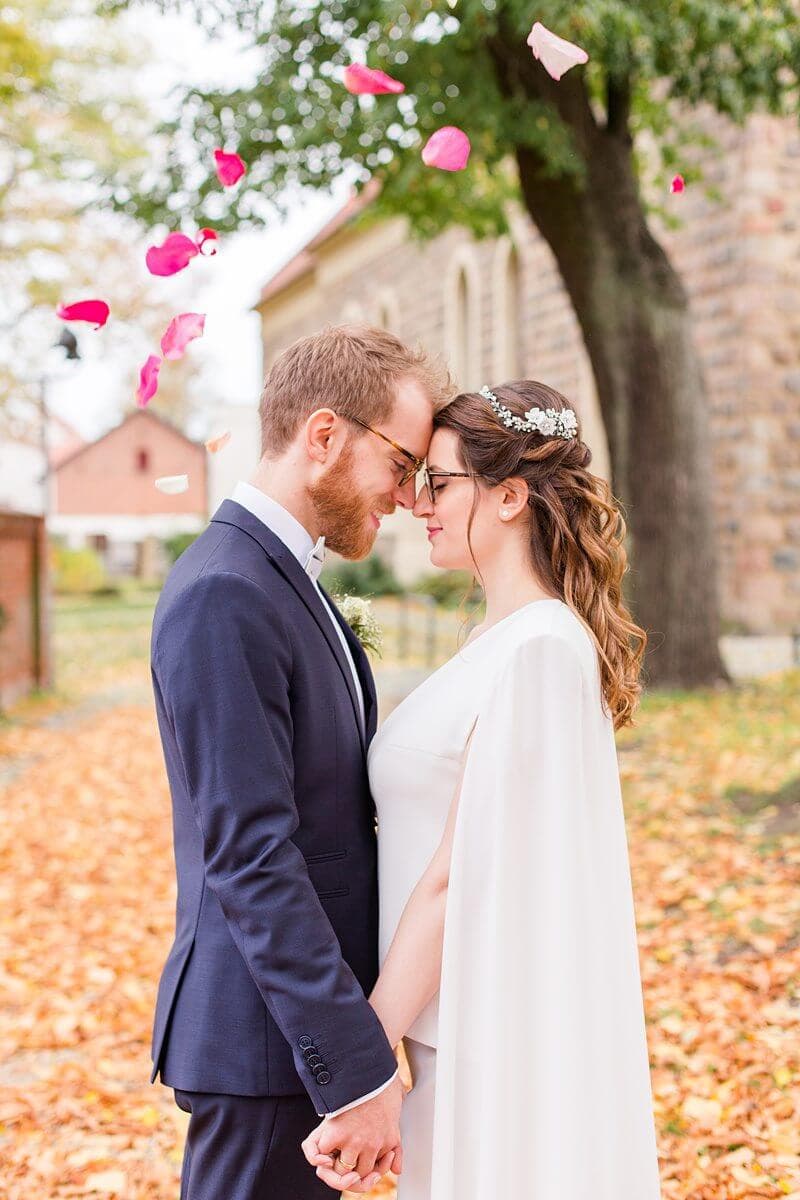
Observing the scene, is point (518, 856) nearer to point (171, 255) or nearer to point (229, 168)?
point (171, 255)

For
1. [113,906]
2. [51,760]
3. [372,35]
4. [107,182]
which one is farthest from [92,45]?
[113,906]

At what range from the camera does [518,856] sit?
7.06 feet

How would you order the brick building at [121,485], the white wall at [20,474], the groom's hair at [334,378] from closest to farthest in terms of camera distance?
the groom's hair at [334,378] < the white wall at [20,474] < the brick building at [121,485]

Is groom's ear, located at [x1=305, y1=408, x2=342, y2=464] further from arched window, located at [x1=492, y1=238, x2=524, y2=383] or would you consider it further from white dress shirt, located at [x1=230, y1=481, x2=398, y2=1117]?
arched window, located at [x1=492, y1=238, x2=524, y2=383]

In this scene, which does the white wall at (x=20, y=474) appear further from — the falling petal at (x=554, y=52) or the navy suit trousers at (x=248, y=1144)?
the navy suit trousers at (x=248, y=1144)

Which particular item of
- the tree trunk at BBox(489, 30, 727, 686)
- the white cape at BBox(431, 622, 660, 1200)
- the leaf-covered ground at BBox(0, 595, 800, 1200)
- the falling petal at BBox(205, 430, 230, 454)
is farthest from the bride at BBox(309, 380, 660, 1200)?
the tree trunk at BBox(489, 30, 727, 686)

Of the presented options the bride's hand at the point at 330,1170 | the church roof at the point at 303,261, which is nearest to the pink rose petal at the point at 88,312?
the bride's hand at the point at 330,1170

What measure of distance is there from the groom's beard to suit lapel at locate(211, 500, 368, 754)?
10cm

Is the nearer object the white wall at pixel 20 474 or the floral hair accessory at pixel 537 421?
the floral hair accessory at pixel 537 421

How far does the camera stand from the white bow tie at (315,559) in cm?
232

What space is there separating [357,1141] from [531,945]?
44 cm

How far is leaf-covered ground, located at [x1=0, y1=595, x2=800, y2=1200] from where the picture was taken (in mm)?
3904

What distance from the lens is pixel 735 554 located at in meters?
15.1

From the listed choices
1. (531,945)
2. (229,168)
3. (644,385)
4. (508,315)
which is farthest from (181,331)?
(508,315)
